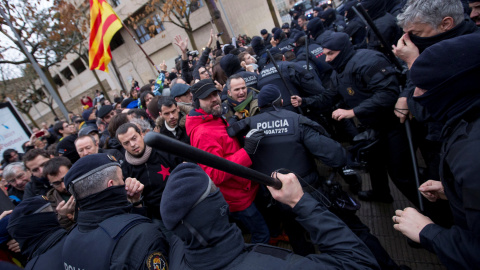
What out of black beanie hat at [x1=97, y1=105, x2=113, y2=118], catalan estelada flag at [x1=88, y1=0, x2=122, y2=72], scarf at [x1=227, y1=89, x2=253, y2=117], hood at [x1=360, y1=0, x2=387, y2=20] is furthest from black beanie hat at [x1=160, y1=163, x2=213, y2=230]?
Result: catalan estelada flag at [x1=88, y1=0, x2=122, y2=72]

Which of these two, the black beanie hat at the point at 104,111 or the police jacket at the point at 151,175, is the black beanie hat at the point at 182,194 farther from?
the black beanie hat at the point at 104,111

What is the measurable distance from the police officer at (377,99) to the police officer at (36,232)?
Result: 3.07 m

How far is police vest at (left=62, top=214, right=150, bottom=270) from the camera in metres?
1.57

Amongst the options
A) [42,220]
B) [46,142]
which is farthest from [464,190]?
[46,142]

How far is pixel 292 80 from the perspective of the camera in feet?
12.3

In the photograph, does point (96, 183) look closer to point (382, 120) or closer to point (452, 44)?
point (452, 44)

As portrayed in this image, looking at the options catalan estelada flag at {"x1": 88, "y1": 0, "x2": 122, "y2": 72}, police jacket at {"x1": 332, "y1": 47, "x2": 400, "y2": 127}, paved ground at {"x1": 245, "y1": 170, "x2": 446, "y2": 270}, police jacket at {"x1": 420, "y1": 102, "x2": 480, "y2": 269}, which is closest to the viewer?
police jacket at {"x1": 420, "y1": 102, "x2": 480, "y2": 269}

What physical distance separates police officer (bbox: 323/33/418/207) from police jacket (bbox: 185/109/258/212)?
1351mm

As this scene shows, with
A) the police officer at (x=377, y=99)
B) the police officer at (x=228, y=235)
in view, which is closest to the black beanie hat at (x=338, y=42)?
the police officer at (x=377, y=99)

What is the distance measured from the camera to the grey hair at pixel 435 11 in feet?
6.54

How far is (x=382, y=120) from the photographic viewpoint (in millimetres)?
2689

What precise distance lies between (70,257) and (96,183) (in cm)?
52

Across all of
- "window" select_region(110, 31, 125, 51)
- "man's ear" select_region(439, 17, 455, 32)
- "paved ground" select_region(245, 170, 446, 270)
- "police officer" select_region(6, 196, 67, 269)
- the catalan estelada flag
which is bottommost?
"paved ground" select_region(245, 170, 446, 270)

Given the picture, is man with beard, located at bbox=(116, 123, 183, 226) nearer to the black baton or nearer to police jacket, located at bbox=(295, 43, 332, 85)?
the black baton
